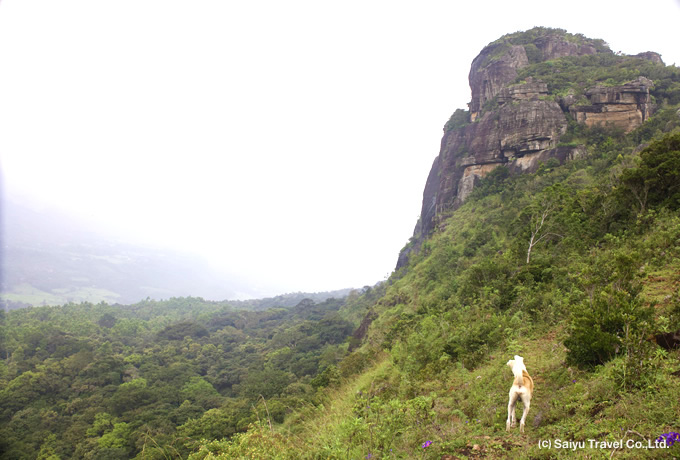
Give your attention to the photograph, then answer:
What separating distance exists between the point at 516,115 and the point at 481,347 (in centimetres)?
3120

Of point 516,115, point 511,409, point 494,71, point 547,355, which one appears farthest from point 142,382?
point 494,71

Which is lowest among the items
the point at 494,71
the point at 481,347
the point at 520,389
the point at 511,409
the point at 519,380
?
the point at 481,347

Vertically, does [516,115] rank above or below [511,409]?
above

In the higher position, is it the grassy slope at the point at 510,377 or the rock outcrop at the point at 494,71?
the rock outcrop at the point at 494,71

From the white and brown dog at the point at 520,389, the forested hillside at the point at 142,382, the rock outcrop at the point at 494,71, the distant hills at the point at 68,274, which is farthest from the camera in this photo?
the distant hills at the point at 68,274

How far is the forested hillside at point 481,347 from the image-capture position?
4.48 meters

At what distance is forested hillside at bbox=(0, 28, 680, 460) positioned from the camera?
4480 mm

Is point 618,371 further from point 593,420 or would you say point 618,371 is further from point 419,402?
point 419,402

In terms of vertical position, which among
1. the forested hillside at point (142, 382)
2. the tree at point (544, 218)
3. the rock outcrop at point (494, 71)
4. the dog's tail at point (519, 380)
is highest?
the rock outcrop at point (494, 71)

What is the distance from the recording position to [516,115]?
105ft

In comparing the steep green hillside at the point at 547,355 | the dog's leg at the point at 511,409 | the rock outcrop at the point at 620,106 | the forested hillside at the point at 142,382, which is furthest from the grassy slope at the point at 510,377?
the rock outcrop at the point at 620,106

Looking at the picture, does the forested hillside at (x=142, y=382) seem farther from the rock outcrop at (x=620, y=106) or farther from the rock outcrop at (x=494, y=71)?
the rock outcrop at (x=494, y=71)

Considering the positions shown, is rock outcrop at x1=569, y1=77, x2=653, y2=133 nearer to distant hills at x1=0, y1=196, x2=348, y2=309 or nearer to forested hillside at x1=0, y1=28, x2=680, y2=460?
forested hillside at x1=0, y1=28, x2=680, y2=460

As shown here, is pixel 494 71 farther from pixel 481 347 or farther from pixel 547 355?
pixel 547 355
